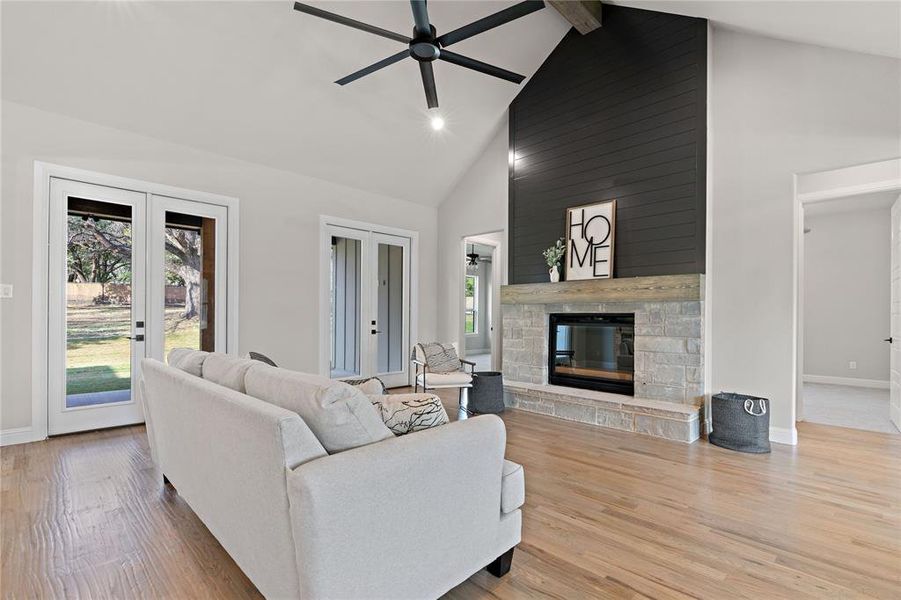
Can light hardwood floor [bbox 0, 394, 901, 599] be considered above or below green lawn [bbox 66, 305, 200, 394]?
below

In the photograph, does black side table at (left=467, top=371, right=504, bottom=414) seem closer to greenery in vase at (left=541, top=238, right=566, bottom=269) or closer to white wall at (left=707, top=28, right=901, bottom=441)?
greenery in vase at (left=541, top=238, right=566, bottom=269)

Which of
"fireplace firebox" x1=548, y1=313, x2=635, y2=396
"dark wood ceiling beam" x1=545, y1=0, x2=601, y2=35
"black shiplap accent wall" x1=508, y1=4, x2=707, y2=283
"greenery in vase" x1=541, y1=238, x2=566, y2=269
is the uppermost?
"dark wood ceiling beam" x1=545, y1=0, x2=601, y2=35

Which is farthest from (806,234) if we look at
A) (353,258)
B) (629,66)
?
(353,258)

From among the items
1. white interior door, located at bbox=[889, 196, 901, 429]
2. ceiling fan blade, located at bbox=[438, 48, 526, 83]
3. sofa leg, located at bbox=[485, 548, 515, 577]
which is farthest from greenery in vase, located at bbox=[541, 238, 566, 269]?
sofa leg, located at bbox=[485, 548, 515, 577]

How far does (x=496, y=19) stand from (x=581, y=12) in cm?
195

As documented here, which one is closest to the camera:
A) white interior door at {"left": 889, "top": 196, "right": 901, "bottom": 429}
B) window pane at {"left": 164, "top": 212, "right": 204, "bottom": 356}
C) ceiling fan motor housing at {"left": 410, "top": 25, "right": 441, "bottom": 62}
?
ceiling fan motor housing at {"left": 410, "top": 25, "right": 441, "bottom": 62}

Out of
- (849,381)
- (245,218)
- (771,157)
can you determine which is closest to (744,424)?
(771,157)

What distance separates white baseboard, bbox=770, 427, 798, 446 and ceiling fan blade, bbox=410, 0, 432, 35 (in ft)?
13.7

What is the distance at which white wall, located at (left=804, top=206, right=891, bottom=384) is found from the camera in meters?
6.06

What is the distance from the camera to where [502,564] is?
6.10 feet

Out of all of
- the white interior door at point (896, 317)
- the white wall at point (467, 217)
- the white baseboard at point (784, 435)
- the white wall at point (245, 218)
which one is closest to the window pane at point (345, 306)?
the white wall at point (245, 218)

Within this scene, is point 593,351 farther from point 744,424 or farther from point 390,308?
point 390,308

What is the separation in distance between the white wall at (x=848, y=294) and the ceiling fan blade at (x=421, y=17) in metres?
6.08

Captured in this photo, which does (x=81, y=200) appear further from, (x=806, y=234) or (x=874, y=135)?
(x=806, y=234)
